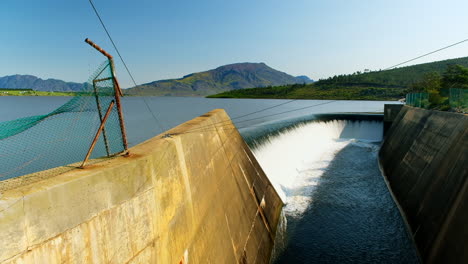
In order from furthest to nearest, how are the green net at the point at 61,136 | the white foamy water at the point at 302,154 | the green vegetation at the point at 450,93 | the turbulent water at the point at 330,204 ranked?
1. the green vegetation at the point at 450,93
2. the white foamy water at the point at 302,154
3. the turbulent water at the point at 330,204
4. the green net at the point at 61,136

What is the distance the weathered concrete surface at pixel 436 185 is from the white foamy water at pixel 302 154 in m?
5.63

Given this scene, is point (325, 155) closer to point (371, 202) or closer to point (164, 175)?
point (371, 202)

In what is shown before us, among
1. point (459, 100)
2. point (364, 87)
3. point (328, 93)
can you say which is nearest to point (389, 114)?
point (459, 100)

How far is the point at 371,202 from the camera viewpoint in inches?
691

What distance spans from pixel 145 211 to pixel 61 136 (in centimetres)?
2018

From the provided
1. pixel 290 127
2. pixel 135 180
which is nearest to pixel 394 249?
pixel 135 180

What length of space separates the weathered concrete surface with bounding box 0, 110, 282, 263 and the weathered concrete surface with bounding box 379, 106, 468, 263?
6.15 meters

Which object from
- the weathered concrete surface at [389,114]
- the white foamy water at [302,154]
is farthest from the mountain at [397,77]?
the white foamy water at [302,154]

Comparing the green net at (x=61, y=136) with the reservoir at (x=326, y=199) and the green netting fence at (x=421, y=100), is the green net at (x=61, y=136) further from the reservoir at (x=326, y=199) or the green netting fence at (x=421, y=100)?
the green netting fence at (x=421, y=100)

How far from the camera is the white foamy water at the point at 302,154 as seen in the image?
18.2m

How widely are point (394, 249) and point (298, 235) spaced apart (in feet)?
13.8

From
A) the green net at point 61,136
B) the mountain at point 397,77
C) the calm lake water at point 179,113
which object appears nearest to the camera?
the green net at point 61,136

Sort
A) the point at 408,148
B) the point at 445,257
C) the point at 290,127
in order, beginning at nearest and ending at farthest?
the point at 445,257
the point at 408,148
the point at 290,127

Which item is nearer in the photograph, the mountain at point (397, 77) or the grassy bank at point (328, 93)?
the grassy bank at point (328, 93)
